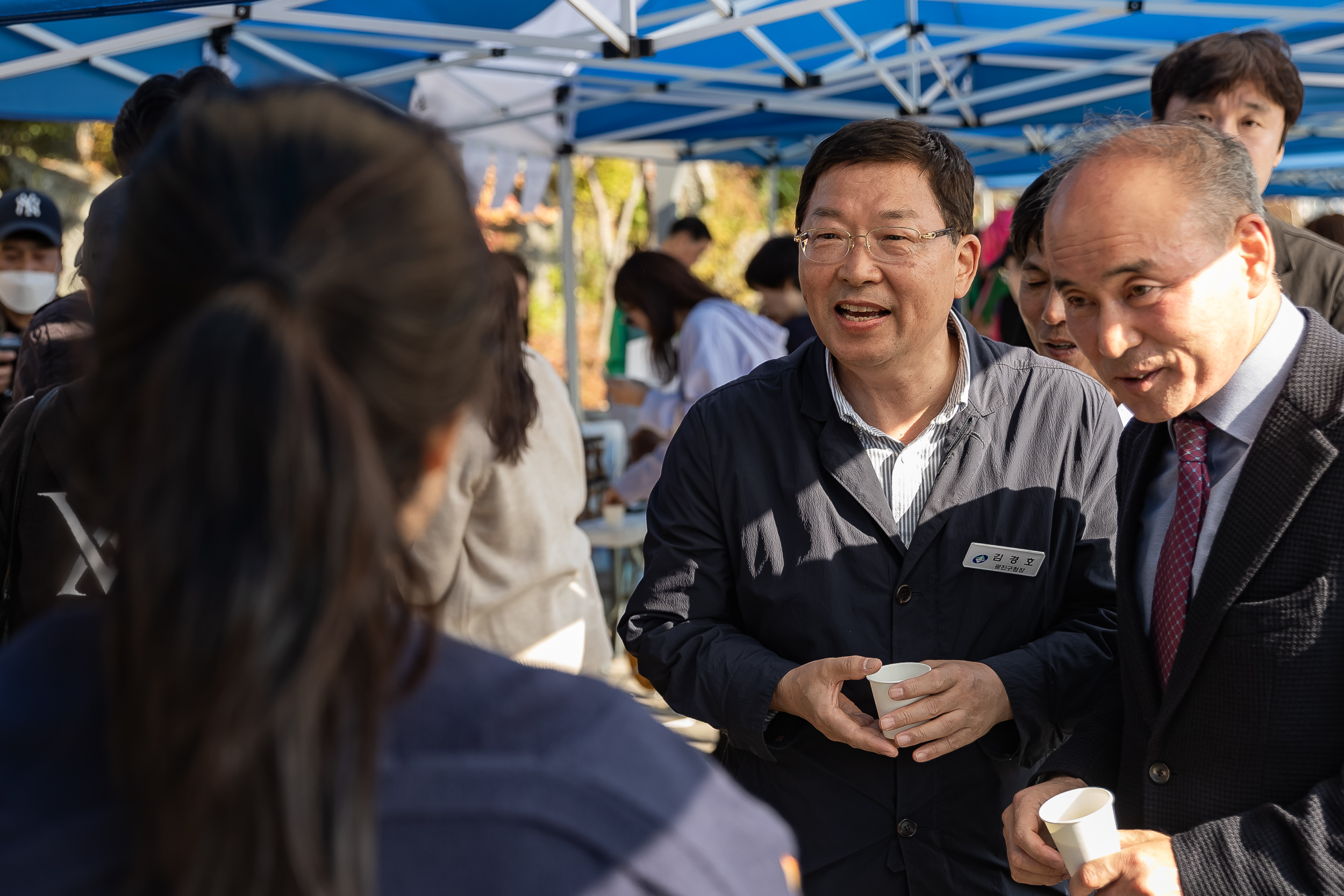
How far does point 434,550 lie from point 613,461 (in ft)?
16.3

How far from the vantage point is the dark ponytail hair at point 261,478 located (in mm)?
646

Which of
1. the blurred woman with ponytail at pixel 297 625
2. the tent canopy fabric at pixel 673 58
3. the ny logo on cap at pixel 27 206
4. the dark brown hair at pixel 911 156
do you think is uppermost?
the tent canopy fabric at pixel 673 58

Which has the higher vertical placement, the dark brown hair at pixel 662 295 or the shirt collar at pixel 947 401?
the shirt collar at pixel 947 401

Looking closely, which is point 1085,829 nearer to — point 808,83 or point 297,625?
point 297,625

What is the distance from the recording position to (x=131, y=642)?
676mm

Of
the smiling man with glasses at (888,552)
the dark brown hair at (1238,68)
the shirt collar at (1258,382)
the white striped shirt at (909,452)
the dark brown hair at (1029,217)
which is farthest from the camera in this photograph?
the dark brown hair at (1238,68)

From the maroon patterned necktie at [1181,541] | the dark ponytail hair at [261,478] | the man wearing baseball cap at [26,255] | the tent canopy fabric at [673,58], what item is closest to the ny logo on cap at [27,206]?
the man wearing baseball cap at [26,255]

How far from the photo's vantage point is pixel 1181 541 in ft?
5.15

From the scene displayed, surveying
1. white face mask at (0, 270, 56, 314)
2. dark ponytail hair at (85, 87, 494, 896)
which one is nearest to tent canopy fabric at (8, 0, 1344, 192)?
white face mask at (0, 270, 56, 314)

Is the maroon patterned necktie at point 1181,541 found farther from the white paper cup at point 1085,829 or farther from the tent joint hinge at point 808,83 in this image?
the tent joint hinge at point 808,83

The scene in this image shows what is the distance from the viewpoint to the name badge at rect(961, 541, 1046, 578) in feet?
6.27

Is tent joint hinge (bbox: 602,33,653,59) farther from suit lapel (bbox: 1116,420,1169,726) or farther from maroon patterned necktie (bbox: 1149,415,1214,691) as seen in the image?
maroon patterned necktie (bbox: 1149,415,1214,691)

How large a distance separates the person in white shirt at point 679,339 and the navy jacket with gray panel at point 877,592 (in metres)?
2.96

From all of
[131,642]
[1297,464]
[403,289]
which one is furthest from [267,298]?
[1297,464]
